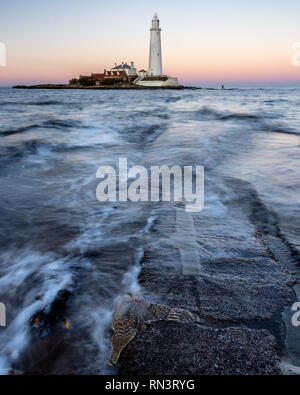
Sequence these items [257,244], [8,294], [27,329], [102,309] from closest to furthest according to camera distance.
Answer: [27,329]
[102,309]
[8,294]
[257,244]

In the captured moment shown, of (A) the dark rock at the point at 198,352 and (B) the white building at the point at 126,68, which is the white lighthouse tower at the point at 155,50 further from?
(A) the dark rock at the point at 198,352

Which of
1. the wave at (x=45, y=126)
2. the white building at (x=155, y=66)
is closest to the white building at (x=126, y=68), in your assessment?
the white building at (x=155, y=66)

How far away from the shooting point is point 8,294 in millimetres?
1729

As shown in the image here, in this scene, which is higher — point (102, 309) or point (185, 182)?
point (185, 182)

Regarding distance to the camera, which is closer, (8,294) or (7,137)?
(8,294)

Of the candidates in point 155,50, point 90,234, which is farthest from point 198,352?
point 155,50

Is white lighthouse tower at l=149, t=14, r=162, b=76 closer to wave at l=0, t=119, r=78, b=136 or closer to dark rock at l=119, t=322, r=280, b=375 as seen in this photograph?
wave at l=0, t=119, r=78, b=136

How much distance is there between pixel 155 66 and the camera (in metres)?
69.1

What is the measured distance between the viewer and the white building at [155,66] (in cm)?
6381
